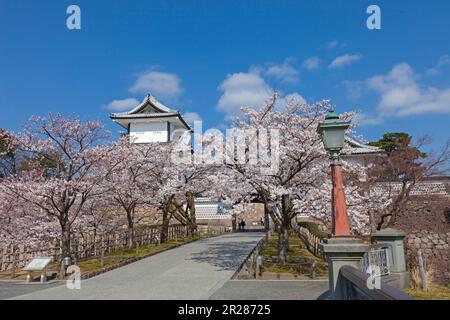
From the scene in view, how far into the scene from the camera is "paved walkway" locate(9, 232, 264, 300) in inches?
352

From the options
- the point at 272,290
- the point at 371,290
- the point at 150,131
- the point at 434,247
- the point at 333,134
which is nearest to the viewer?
the point at 371,290

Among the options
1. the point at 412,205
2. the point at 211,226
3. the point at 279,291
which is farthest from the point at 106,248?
the point at 211,226

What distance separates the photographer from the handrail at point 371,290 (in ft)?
9.95

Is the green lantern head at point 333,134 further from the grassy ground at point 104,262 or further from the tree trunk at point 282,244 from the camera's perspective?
the grassy ground at point 104,262

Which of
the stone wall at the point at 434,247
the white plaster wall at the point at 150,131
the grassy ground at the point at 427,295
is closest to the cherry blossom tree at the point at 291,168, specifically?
the grassy ground at the point at 427,295

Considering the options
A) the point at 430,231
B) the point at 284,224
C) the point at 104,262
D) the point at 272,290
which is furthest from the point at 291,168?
the point at 430,231

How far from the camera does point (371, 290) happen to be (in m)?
3.57

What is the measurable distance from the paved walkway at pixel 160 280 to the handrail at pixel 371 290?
4.54m

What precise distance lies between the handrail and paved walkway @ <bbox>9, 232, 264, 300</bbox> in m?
4.54

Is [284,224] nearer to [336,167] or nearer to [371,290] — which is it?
[336,167]

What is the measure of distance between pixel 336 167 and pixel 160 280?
716cm
